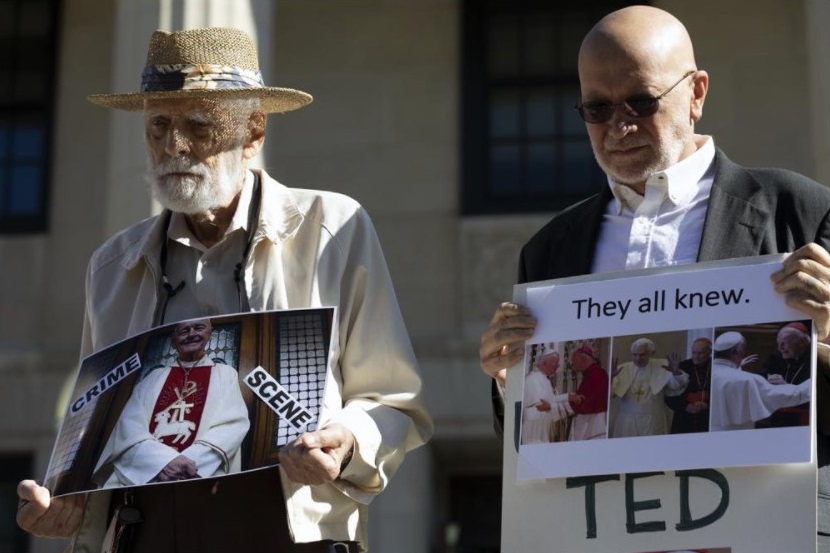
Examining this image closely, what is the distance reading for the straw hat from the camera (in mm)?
4469

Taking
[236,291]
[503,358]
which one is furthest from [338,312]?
[503,358]

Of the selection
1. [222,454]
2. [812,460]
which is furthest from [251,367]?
[812,460]

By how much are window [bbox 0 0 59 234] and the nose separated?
7.49m

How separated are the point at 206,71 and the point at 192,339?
2.55ft

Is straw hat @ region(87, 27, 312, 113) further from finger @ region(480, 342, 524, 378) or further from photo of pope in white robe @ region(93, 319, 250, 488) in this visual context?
finger @ region(480, 342, 524, 378)

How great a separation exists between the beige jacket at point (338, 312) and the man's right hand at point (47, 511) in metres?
0.03

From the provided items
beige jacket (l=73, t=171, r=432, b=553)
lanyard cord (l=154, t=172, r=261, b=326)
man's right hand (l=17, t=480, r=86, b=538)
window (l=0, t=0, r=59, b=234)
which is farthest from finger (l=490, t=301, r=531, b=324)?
window (l=0, t=0, r=59, b=234)

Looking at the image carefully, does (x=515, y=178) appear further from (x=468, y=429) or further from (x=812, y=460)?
(x=812, y=460)

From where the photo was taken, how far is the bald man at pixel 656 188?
13.3 feet

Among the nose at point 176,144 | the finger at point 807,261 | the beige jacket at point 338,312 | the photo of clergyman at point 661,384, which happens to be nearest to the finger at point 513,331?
the photo of clergyman at point 661,384

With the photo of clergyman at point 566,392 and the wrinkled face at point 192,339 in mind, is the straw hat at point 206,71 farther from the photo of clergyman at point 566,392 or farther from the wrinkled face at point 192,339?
the photo of clergyman at point 566,392

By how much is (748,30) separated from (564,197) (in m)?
1.70

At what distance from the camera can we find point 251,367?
4.13 metres

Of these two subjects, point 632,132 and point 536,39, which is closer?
point 632,132
